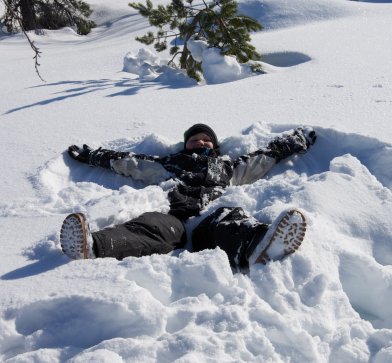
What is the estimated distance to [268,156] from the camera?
3.43 m

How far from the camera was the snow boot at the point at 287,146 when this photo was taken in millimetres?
3467

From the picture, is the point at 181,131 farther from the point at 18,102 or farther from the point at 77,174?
the point at 18,102

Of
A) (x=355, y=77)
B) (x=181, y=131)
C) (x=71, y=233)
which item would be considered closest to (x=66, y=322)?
(x=71, y=233)

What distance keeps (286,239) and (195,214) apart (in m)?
0.79

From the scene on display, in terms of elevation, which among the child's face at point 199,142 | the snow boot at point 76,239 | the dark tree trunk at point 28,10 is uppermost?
the dark tree trunk at point 28,10

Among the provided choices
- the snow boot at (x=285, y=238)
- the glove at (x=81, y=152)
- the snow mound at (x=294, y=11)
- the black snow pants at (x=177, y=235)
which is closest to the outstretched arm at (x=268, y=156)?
the black snow pants at (x=177, y=235)

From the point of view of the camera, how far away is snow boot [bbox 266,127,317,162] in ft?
11.4

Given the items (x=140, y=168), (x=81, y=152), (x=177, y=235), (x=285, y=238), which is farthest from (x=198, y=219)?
(x=81, y=152)

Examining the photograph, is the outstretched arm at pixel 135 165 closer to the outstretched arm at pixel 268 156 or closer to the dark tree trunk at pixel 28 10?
the outstretched arm at pixel 268 156

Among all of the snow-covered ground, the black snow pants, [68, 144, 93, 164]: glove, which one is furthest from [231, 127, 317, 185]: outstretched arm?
[68, 144, 93, 164]: glove

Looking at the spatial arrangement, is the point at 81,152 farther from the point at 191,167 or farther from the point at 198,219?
the point at 198,219

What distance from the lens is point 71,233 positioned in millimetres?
2049

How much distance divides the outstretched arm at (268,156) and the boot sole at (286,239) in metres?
1.22

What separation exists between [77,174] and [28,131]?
88 centimetres
